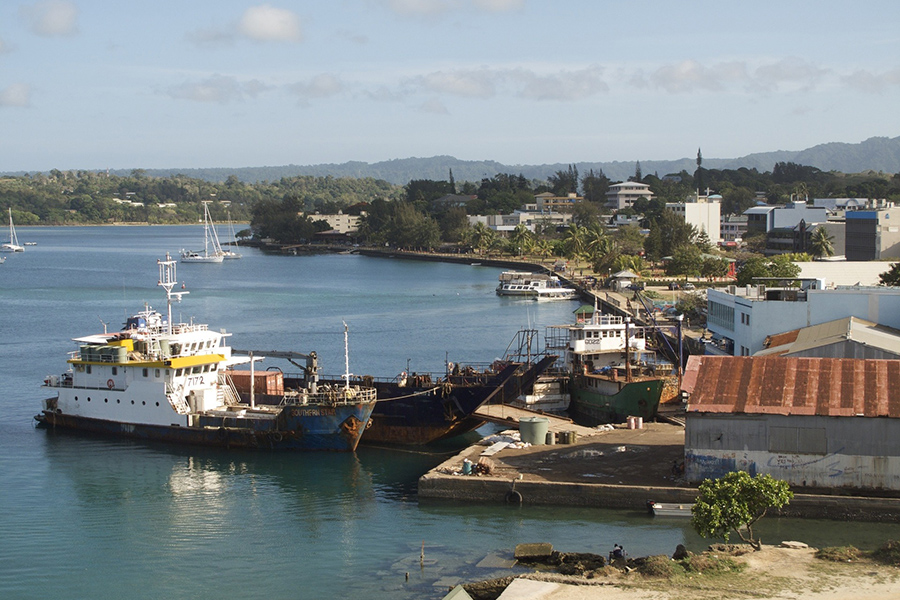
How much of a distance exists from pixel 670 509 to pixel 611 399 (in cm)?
1116

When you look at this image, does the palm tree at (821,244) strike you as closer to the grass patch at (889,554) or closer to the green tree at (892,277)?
the green tree at (892,277)

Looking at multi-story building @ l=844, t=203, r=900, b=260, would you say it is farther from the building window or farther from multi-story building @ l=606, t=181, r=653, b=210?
multi-story building @ l=606, t=181, r=653, b=210

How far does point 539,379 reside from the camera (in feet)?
125

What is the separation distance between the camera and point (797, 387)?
24.0m

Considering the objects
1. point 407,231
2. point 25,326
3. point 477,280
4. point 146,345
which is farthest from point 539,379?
point 407,231

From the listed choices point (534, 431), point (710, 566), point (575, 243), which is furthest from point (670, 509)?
point (575, 243)

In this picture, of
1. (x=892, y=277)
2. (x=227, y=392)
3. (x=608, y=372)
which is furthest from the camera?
(x=892, y=277)

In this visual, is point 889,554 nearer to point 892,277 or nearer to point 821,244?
A: point 892,277

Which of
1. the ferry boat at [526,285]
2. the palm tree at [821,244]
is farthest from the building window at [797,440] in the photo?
the palm tree at [821,244]

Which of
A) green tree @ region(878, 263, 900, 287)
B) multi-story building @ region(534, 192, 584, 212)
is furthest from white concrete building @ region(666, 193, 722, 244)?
green tree @ region(878, 263, 900, 287)

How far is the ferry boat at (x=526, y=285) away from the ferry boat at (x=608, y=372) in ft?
150

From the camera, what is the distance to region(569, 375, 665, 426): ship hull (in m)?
33.6

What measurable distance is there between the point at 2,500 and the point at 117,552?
6.13m

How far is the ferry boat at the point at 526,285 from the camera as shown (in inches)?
3396
